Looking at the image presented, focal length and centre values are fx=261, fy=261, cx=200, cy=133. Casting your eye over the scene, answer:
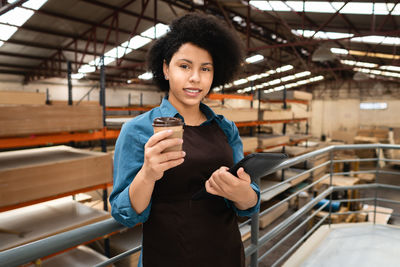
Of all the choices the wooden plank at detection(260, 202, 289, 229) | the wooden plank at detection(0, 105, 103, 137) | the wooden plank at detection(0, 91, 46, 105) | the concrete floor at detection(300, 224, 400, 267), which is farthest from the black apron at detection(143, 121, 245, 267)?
the wooden plank at detection(260, 202, 289, 229)

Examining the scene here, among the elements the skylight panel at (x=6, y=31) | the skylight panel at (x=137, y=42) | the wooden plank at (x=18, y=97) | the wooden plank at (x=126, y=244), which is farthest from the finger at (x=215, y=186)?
the skylight panel at (x=137, y=42)

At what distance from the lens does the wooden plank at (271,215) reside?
7048 mm

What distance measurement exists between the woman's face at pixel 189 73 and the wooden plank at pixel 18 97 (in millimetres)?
3548

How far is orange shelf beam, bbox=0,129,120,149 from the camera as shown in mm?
2873

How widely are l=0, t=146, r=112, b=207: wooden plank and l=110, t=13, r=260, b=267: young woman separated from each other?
242 cm

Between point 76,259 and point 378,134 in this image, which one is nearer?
point 76,259

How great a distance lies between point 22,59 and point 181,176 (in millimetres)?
12470

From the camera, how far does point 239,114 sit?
5.79 metres

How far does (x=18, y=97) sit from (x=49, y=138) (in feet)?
3.14

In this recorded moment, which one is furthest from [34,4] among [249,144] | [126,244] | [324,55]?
[324,55]

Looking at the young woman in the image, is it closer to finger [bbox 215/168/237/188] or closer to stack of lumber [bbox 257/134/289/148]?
finger [bbox 215/168/237/188]

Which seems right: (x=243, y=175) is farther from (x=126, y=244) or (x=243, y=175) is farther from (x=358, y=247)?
(x=126, y=244)

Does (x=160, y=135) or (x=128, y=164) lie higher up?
(x=160, y=135)

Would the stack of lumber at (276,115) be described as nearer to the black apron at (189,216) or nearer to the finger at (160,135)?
the black apron at (189,216)
